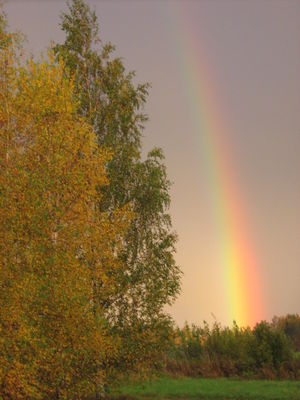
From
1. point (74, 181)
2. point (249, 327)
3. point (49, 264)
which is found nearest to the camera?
point (49, 264)

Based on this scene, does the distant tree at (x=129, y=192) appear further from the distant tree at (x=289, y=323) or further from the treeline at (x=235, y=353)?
the distant tree at (x=289, y=323)

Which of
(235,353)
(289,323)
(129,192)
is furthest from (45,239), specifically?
(289,323)

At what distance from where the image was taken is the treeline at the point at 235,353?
107 feet

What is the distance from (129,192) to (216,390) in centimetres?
1032

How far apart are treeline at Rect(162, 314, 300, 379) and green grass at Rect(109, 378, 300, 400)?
1891 millimetres

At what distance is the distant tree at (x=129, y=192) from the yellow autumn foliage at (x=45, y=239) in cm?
428

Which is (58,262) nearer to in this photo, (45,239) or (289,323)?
(45,239)

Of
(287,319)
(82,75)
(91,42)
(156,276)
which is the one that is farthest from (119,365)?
(287,319)

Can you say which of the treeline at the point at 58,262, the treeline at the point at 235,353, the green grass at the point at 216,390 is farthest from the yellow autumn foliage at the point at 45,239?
the treeline at the point at 235,353

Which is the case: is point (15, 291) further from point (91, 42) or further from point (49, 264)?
point (91, 42)

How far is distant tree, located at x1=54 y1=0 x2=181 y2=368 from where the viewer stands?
2447 centimetres

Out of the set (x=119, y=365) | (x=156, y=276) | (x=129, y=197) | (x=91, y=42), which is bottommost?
(x=119, y=365)

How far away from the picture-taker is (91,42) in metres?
30.3

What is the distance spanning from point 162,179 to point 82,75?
285 inches
